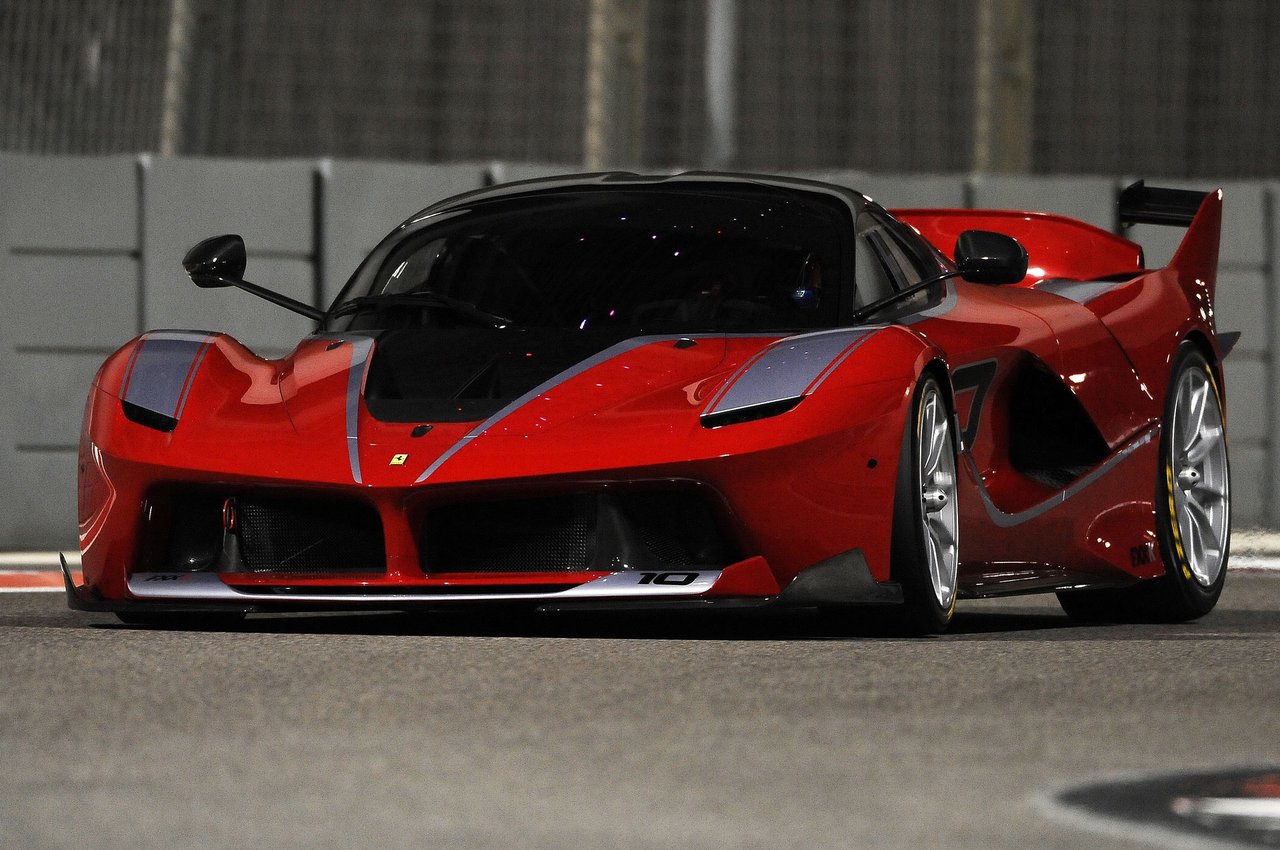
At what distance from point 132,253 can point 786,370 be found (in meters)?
4.91

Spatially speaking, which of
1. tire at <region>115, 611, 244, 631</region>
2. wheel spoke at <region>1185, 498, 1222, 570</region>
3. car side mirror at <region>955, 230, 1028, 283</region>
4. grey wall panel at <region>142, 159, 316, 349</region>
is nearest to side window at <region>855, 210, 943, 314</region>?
car side mirror at <region>955, 230, 1028, 283</region>

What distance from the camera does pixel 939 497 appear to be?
598 centimetres

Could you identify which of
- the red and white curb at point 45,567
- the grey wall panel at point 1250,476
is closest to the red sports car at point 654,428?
the red and white curb at point 45,567

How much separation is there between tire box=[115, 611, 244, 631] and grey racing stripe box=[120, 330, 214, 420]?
1.72 ft

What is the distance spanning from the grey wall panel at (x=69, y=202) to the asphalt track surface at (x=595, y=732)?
404cm

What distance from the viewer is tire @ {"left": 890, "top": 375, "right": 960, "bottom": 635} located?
5.67m

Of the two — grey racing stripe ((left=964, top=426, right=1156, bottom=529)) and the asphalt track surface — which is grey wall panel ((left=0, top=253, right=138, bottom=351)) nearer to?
the asphalt track surface

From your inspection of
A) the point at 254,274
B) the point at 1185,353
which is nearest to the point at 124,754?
the point at 1185,353

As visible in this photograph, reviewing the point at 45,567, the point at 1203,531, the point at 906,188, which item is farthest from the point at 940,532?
the point at 906,188

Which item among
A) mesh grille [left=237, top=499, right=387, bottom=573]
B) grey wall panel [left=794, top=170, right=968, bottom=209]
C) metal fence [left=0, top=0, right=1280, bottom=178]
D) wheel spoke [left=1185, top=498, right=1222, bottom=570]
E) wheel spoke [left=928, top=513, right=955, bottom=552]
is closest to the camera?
mesh grille [left=237, top=499, right=387, bottom=573]

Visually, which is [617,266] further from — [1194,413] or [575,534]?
[1194,413]

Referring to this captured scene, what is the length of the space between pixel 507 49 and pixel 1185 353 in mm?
10399

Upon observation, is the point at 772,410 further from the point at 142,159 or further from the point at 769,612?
the point at 142,159

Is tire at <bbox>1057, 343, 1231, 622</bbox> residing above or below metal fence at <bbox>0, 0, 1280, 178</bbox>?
below
